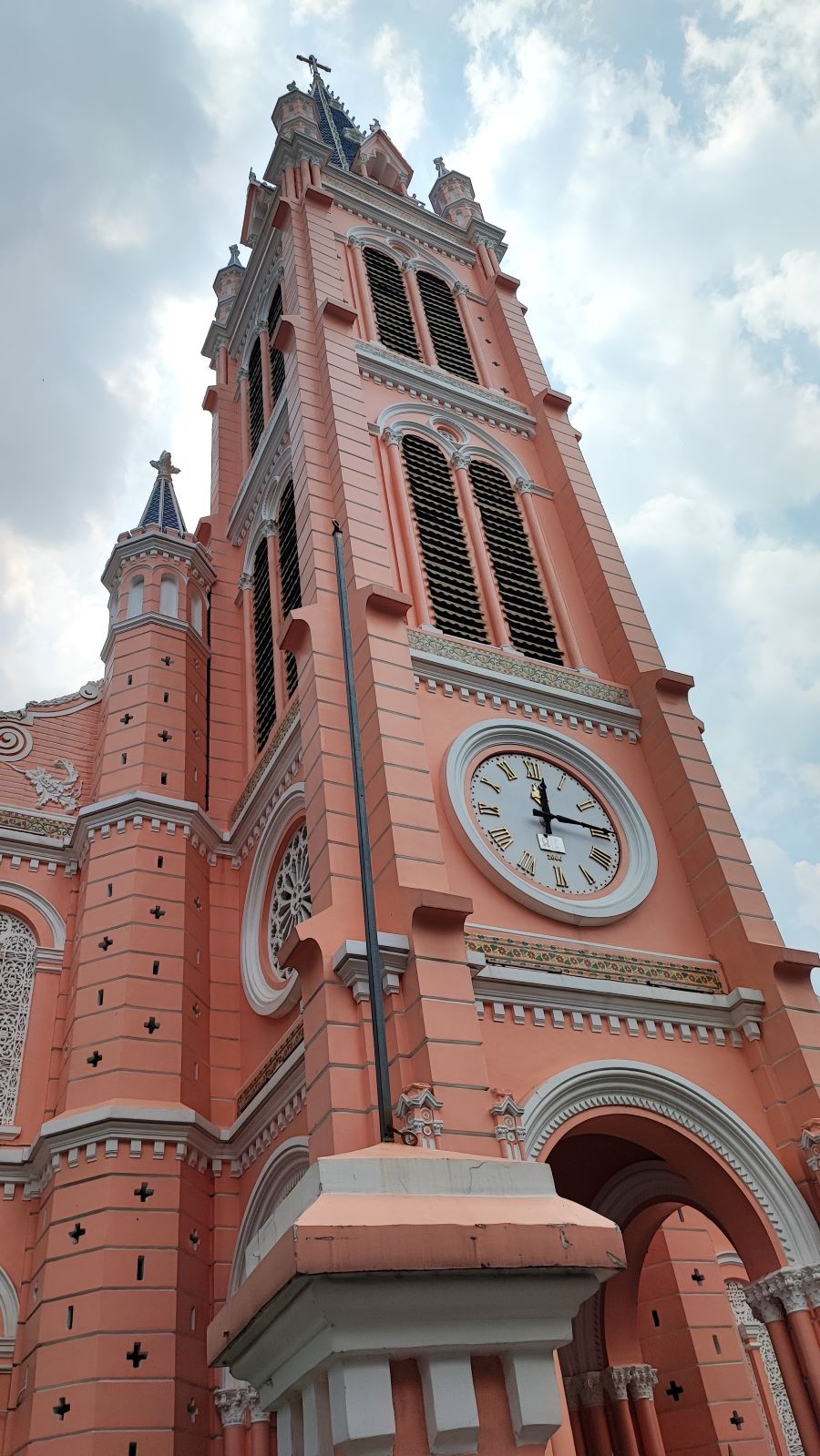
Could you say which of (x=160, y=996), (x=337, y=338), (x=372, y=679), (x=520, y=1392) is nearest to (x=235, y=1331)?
(x=520, y=1392)

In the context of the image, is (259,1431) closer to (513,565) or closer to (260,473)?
(513,565)

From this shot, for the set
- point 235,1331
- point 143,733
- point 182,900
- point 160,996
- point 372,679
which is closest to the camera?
point 235,1331

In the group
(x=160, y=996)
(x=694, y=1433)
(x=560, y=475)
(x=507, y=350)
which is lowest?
(x=694, y=1433)

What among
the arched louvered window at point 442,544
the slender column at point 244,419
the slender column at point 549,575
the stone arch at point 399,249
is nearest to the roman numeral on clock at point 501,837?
the arched louvered window at point 442,544

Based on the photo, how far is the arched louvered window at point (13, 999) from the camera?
1377cm

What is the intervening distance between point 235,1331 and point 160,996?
10.6 metres

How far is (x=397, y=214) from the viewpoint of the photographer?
23516 millimetres

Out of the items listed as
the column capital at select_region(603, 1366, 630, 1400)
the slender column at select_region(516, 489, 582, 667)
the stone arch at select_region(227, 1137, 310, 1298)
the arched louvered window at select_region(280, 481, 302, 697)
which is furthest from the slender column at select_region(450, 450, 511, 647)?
the column capital at select_region(603, 1366, 630, 1400)

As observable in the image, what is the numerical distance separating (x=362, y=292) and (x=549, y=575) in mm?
7431

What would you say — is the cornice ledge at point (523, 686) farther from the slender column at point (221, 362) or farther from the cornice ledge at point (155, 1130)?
the slender column at point (221, 362)

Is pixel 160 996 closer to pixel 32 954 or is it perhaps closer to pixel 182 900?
pixel 182 900

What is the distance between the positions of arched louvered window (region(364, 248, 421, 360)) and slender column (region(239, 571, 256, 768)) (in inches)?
191

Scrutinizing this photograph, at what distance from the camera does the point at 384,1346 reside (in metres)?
3.02

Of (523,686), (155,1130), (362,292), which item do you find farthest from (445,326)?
(155,1130)
